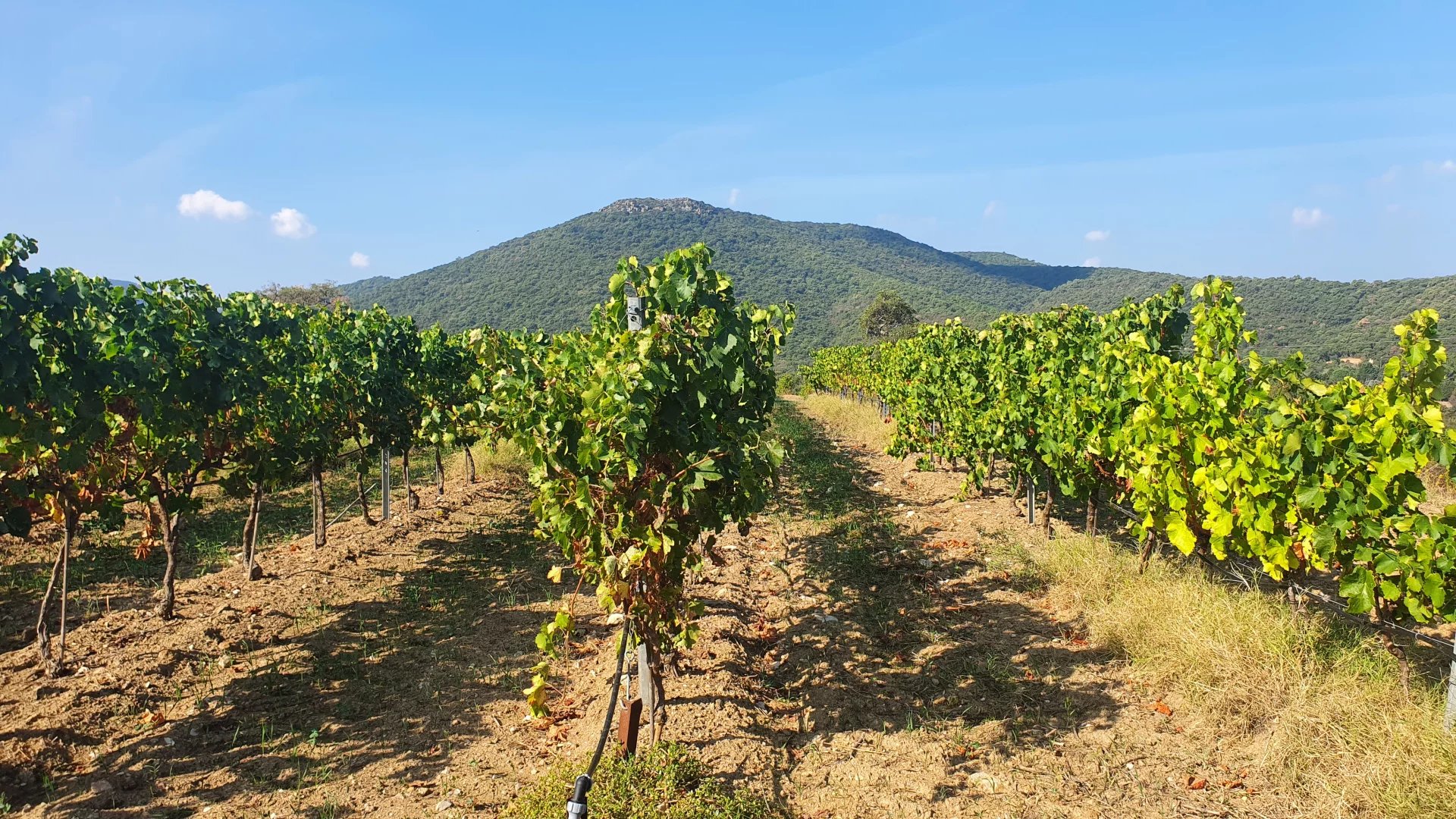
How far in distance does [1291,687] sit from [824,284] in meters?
115

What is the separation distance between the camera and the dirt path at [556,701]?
15.0 feet

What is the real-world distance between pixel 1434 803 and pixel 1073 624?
309cm

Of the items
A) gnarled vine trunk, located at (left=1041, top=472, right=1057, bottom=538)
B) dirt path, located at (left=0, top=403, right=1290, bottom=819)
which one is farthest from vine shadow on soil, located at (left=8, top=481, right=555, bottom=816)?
gnarled vine trunk, located at (left=1041, top=472, right=1057, bottom=538)

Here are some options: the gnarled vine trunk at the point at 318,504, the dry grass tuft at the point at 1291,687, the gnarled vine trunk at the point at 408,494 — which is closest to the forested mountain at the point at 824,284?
the dry grass tuft at the point at 1291,687

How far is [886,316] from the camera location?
250 feet

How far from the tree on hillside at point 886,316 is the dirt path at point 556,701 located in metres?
68.6

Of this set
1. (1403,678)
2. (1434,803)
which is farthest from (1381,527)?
(1434,803)

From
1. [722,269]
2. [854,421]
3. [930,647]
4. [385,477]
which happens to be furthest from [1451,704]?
[722,269]

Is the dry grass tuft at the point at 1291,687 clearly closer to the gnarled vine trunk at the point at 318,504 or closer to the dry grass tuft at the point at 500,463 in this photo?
the gnarled vine trunk at the point at 318,504

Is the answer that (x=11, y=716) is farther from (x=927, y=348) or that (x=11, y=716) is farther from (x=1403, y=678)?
(x=927, y=348)

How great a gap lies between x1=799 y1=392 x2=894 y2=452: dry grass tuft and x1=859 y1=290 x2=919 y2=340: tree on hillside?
4136 centimetres

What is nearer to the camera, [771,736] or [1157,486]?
[771,736]

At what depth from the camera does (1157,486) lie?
670 centimetres

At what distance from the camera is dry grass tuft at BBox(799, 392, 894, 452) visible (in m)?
21.4
